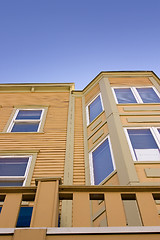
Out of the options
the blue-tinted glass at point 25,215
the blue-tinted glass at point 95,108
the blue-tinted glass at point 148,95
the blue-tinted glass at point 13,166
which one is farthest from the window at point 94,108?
the blue-tinted glass at point 25,215

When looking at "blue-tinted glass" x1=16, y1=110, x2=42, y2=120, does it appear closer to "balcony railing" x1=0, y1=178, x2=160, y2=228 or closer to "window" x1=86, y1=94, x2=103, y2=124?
"window" x1=86, y1=94, x2=103, y2=124

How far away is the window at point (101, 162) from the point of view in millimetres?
6028

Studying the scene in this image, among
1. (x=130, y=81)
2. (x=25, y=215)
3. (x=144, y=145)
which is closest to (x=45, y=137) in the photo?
(x=25, y=215)

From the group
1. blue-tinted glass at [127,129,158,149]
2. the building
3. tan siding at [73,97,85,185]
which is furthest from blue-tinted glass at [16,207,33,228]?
blue-tinted glass at [127,129,158,149]

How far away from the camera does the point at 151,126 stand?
7.23 metres

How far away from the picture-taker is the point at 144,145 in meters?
6.38

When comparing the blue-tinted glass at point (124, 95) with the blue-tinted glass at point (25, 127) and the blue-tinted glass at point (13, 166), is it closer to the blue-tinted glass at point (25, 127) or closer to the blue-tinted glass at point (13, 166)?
the blue-tinted glass at point (25, 127)

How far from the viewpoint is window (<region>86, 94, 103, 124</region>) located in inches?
368

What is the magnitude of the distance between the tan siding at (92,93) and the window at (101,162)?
13.1 feet

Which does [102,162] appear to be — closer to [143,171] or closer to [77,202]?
[143,171]

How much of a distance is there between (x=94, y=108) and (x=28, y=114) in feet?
10.8

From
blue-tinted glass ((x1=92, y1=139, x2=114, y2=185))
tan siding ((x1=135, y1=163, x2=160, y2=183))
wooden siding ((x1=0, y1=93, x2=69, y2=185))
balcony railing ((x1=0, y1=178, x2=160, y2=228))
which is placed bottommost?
balcony railing ((x1=0, y1=178, x2=160, y2=228))

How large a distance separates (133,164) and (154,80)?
645 cm

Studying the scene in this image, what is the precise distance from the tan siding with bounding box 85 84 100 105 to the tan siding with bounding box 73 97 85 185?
50 centimetres
